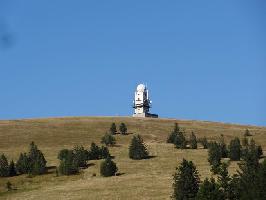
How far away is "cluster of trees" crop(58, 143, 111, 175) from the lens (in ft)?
337

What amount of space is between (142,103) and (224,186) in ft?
402

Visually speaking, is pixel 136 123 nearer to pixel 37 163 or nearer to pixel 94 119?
pixel 94 119

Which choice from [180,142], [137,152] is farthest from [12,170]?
[180,142]

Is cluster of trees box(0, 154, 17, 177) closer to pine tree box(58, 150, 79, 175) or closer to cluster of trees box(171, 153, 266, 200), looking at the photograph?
pine tree box(58, 150, 79, 175)

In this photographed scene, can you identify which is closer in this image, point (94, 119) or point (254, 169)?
point (254, 169)

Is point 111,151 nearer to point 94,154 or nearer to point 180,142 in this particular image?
point 94,154

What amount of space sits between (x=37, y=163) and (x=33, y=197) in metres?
19.1

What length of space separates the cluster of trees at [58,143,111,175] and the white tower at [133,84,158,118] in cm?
7456

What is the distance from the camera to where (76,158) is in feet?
351

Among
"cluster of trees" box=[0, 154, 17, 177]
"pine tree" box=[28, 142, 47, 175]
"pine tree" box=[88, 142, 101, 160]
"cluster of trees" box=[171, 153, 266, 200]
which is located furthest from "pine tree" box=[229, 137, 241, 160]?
"cluster of trees" box=[0, 154, 17, 177]

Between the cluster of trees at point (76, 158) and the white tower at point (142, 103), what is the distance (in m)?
74.6

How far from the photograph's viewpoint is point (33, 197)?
8538 centimetres

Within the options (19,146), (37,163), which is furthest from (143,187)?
(19,146)

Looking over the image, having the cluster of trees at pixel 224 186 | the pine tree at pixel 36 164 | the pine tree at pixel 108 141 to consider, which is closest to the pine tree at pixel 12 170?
the pine tree at pixel 36 164
